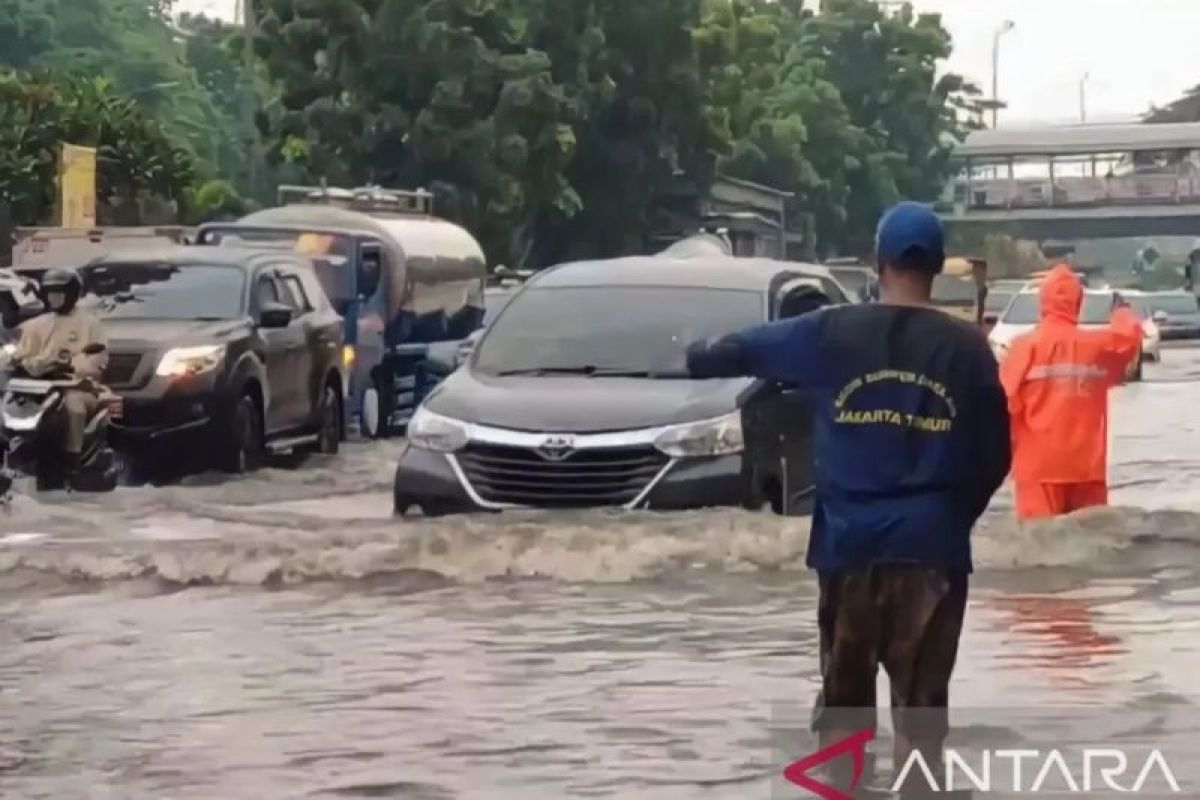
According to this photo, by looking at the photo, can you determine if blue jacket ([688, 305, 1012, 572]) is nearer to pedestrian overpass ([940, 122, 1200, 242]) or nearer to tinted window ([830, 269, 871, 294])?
tinted window ([830, 269, 871, 294])

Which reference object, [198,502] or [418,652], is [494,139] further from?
[418,652]

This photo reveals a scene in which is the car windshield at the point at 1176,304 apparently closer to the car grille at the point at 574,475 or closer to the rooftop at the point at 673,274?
the rooftop at the point at 673,274

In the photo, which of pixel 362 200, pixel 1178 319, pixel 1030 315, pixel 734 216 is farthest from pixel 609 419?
pixel 1178 319

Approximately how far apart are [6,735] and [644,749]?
2.07m

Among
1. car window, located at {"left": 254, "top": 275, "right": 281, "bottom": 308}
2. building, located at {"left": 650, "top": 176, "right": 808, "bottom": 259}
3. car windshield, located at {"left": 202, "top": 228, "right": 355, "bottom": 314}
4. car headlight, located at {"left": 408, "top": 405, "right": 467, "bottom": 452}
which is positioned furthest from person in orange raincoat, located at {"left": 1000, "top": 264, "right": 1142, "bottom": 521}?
building, located at {"left": 650, "top": 176, "right": 808, "bottom": 259}

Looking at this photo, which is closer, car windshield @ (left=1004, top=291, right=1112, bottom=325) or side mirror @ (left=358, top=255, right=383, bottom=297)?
side mirror @ (left=358, top=255, right=383, bottom=297)

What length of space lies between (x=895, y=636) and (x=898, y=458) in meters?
0.45

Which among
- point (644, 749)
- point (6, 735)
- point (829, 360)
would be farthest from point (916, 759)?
point (6, 735)

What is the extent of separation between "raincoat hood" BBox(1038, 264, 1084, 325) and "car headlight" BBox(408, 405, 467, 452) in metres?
2.91

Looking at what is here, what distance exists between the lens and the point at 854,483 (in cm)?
702

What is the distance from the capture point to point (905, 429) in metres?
6.96

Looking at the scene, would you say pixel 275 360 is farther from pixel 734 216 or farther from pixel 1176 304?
pixel 1176 304

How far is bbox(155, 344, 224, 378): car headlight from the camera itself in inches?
832

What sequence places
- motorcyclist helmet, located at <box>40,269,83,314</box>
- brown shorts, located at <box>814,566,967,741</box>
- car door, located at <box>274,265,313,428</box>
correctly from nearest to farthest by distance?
brown shorts, located at <box>814,566,967,741</box> < motorcyclist helmet, located at <box>40,269,83,314</box> < car door, located at <box>274,265,313,428</box>
